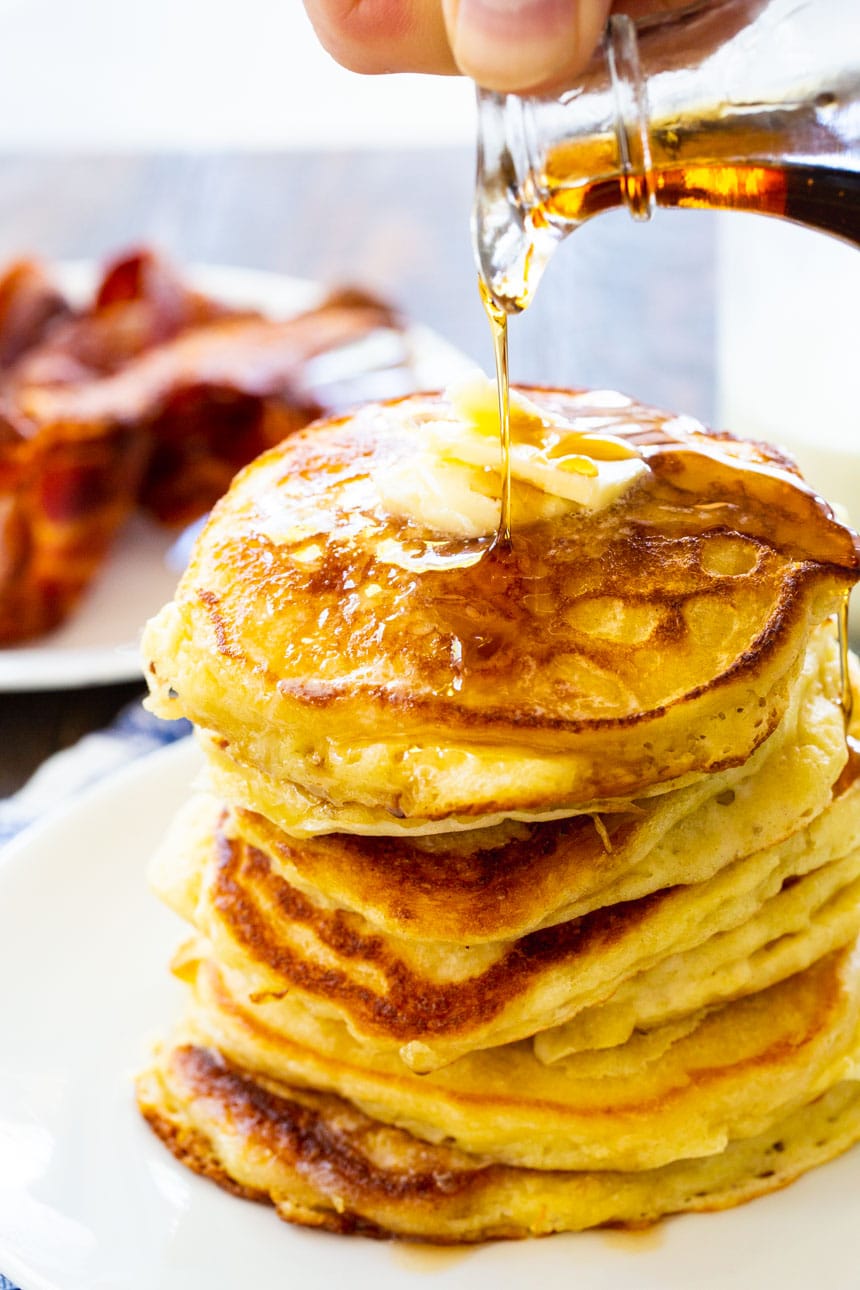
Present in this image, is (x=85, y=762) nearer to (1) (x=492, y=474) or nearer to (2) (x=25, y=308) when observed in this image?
(1) (x=492, y=474)

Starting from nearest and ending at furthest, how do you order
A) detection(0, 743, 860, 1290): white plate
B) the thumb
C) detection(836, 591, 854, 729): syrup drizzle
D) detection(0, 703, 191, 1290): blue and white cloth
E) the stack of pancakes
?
the thumb
the stack of pancakes
detection(0, 743, 860, 1290): white plate
detection(836, 591, 854, 729): syrup drizzle
detection(0, 703, 191, 1290): blue and white cloth

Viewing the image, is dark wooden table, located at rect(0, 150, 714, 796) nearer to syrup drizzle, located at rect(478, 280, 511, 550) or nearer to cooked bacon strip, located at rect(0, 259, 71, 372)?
cooked bacon strip, located at rect(0, 259, 71, 372)

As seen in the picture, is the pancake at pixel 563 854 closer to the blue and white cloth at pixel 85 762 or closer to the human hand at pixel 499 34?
the human hand at pixel 499 34

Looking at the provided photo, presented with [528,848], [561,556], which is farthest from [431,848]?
[561,556]

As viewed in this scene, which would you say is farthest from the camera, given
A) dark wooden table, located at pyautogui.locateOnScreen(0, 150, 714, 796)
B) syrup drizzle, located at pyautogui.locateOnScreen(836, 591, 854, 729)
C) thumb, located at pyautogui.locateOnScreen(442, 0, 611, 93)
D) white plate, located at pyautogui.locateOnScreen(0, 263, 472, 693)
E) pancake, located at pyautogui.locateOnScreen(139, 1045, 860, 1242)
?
dark wooden table, located at pyautogui.locateOnScreen(0, 150, 714, 796)

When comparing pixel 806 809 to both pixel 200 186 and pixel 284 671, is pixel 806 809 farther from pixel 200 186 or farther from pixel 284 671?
pixel 200 186

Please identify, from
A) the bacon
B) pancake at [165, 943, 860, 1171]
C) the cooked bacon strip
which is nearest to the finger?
pancake at [165, 943, 860, 1171]

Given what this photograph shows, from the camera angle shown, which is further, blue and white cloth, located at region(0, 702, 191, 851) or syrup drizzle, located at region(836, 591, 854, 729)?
blue and white cloth, located at region(0, 702, 191, 851)
